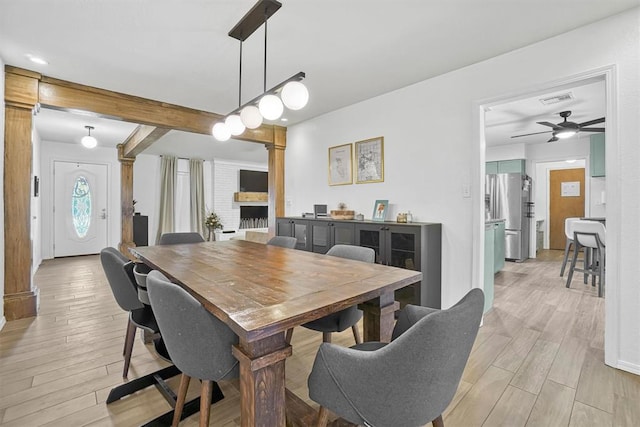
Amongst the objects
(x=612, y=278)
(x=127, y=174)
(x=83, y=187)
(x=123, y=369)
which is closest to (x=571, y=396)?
(x=612, y=278)

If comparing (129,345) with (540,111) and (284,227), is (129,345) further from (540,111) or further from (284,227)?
(540,111)

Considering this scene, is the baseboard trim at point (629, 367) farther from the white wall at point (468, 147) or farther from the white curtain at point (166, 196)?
the white curtain at point (166, 196)

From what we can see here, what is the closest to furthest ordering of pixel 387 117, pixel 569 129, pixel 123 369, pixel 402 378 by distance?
1. pixel 402 378
2. pixel 123 369
3. pixel 387 117
4. pixel 569 129

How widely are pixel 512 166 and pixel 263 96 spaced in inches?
243

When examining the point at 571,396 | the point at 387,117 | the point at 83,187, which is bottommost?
the point at 571,396

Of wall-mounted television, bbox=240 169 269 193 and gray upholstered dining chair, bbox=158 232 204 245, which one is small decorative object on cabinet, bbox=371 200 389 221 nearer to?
gray upholstered dining chair, bbox=158 232 204 245

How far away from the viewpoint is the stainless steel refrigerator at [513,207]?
5746mm

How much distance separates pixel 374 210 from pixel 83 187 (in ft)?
21.3

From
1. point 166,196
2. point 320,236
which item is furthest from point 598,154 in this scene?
point 166,196

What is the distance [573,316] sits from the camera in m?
2.95

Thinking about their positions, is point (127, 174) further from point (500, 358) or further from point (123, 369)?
point (500, 358)

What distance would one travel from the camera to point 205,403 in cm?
124

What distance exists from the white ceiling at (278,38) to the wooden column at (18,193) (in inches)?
10.7

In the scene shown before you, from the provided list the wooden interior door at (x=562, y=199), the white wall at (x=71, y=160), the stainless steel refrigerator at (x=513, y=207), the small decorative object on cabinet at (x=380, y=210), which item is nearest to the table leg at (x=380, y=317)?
the small decorative object on cabinet at (x=380, y=210)
